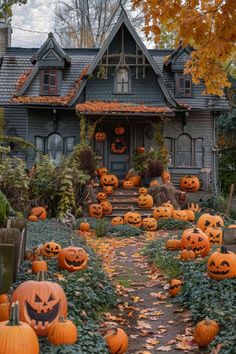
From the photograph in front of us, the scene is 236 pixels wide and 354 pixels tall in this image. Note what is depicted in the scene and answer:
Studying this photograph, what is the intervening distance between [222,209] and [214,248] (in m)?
9.05

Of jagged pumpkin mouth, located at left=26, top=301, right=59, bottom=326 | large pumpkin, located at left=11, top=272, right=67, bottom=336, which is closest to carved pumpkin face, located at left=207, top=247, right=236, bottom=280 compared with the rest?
large pumpkin, located at left=11, top=272, right=67, bottom=336

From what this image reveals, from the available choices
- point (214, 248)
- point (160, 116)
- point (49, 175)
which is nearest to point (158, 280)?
point (214, 248)

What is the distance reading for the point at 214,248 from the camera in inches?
366

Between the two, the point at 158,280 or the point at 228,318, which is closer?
the point at 228,318

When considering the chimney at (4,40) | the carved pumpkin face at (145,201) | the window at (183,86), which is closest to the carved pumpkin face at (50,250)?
the carved pumpkin face at (145,201)

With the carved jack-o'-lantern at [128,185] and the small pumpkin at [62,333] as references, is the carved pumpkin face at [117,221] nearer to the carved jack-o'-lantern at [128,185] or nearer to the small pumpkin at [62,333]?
the carved jack-o'-lantern at [128,185]

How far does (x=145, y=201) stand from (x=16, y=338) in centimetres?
1231

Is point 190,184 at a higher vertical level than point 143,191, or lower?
higher

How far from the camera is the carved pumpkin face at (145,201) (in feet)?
53.2

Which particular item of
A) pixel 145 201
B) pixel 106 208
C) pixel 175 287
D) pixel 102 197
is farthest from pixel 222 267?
pixel 102 197

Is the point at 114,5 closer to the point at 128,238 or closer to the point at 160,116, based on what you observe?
the point at 160,116

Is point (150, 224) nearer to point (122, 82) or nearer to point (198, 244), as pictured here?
point (198, 244)

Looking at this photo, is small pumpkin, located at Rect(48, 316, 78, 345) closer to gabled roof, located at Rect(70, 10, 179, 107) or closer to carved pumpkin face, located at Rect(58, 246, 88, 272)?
carved pumpkin face, located at Rect(58, 246, 88, 272)

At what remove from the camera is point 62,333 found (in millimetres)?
4617
